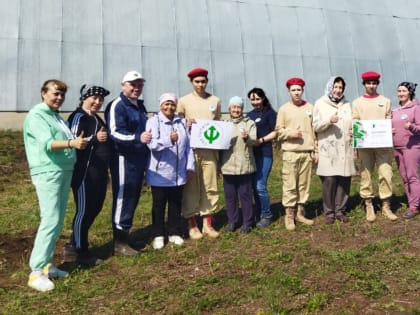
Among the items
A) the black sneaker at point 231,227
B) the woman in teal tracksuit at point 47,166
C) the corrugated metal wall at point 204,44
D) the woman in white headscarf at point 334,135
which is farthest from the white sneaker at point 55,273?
the corrugated metal wall at point 204,44

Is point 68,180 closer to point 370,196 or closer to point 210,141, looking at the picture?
point 210,141

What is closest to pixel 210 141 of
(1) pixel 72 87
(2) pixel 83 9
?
(1) pixel 72 87

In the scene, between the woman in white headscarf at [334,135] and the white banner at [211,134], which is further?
the woman in white headscarf at [334,135]

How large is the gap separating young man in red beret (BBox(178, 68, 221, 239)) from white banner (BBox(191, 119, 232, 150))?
199mm

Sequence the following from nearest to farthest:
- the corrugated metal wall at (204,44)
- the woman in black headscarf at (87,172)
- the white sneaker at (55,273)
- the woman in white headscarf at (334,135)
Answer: the white sneaker at (55,273) → the woman in black headscarf at (87,172) → the woman in white headscarf at (334,135) → the corrugated metal wall at (204,44)

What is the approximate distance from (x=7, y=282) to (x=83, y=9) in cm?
967

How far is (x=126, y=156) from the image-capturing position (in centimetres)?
552

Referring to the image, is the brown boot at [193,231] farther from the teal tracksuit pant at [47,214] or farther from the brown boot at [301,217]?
the teal tracksuit pant at [47,214]

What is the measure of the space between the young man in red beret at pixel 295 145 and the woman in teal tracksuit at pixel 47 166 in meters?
2.90

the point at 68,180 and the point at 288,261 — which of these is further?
the point at 288,261

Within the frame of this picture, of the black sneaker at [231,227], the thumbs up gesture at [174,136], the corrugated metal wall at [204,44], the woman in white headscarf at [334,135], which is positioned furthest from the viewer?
the corrugated metal wall at [204,44]

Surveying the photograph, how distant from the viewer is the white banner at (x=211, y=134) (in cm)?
588

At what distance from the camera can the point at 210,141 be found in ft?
19.4

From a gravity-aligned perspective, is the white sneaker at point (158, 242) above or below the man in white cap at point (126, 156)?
below
